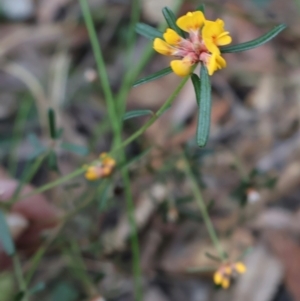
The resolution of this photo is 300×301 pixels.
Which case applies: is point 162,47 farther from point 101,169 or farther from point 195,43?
point 101,169

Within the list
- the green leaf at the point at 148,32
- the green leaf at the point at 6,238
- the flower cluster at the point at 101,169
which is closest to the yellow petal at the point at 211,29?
the green leaf at the point at 148,32

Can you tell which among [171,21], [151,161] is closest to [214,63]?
[171,21]

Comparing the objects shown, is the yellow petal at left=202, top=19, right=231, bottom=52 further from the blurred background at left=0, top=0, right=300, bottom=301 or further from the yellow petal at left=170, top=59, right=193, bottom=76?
the blurred background at left=0, top=0, right=300, bottom=301

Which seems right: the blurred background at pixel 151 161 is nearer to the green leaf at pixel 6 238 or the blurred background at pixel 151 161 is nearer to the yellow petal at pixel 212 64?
the green leaf at pixel 6 238

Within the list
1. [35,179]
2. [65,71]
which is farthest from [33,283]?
[65,71]

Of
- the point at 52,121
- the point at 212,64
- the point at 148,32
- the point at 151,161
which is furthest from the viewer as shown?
the point at 151,161

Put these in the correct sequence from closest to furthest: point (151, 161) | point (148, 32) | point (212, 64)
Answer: point (212, 64)
point (148, 32)
point (151, 161)
